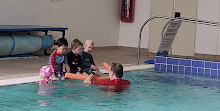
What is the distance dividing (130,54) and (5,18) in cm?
396

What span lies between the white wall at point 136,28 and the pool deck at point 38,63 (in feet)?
0.75

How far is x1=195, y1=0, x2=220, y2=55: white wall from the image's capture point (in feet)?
46.3

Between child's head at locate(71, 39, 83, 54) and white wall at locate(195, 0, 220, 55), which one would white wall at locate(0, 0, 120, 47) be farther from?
child's head at locate(71, 39, 83, 54)

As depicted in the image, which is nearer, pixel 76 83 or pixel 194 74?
pixel 76 83

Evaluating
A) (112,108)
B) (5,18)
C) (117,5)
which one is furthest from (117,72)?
(117,5)

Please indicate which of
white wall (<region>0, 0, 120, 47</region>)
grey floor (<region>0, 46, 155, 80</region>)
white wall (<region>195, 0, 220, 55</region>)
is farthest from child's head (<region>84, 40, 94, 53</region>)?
white wall (<region>195, 0, 220, 55</region>)

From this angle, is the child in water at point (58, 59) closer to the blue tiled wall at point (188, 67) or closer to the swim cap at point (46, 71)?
the swim cap at point (46, 71)

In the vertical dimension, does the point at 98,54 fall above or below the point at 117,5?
below

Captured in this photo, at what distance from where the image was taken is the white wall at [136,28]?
15.7 m

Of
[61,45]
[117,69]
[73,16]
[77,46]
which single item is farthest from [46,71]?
[73,16]

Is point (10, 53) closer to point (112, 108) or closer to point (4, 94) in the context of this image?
point (4, 94)

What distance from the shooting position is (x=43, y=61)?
1160 centimetres

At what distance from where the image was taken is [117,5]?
641 inches

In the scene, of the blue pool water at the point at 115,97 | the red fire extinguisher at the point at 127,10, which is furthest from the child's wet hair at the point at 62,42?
the red fire extinguisher at the point at 127,10
